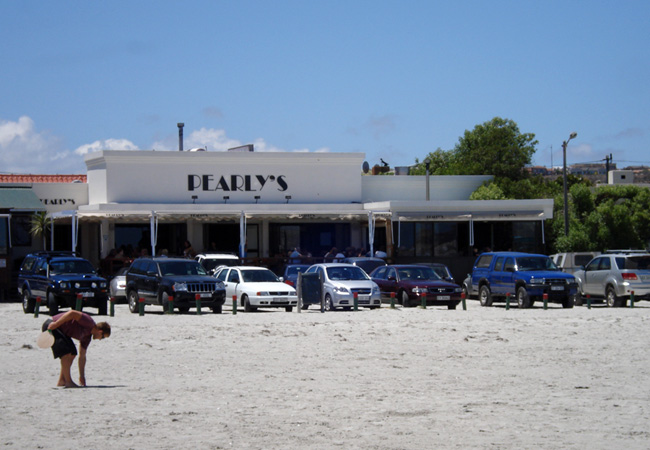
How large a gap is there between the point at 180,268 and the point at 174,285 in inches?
52.6

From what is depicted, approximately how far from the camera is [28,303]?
28.3 m

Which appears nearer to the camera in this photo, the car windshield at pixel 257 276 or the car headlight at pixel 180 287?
the car headlight at pixel 180 287

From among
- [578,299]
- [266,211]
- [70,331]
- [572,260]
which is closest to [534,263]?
[578,299]

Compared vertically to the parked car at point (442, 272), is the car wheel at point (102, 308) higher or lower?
lower

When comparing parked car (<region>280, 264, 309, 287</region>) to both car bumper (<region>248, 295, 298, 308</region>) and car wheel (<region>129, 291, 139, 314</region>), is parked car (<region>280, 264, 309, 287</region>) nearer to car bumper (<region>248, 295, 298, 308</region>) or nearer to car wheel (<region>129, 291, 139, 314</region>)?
car bumper (<region>248, 295, 298, 308</region>)

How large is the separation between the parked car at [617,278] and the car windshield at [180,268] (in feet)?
41.0

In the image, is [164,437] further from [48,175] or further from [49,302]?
[48,175]

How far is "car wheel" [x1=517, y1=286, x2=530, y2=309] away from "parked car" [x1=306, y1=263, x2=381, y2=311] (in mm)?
4471

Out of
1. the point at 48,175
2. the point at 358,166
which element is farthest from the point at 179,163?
the point at 48,175

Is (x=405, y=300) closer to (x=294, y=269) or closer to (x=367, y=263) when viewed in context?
(x=294, y=269)

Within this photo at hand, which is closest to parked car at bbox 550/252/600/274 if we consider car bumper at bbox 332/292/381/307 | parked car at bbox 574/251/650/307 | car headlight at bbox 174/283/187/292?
parked car at bbox 574/251/650/307

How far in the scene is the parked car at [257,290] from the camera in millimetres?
28484

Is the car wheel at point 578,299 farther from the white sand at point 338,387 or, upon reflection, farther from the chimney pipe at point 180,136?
the chimney pipe at point 180,136

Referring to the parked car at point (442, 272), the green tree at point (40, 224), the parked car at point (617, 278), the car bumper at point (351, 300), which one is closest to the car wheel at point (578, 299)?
the parked car at point (617, 278)
